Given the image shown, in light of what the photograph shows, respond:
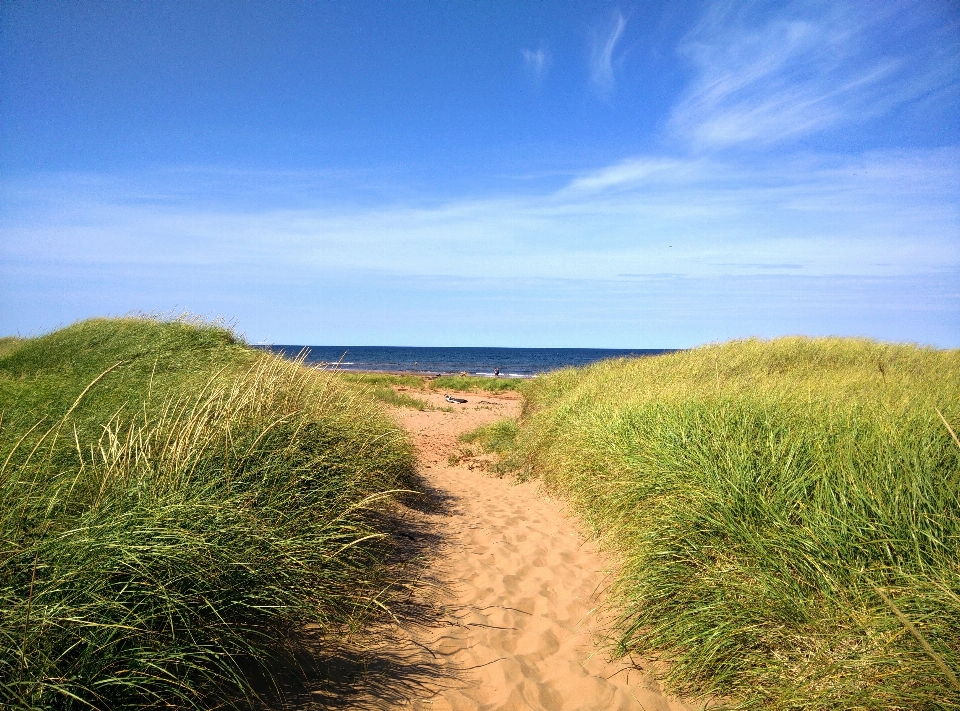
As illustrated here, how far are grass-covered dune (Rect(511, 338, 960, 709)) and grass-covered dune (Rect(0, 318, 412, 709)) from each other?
2201 millimetres

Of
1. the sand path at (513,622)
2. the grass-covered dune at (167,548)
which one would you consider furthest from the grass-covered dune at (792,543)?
the grass-covered dune at (167,548)

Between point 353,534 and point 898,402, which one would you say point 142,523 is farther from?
point 898,402

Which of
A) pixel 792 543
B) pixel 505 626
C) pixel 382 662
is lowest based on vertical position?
pixel 505 626

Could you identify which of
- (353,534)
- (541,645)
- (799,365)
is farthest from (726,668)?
(799,365)

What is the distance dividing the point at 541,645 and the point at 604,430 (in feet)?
11.4

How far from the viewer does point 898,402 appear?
5.77 m

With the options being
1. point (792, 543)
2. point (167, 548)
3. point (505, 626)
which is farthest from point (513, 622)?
point (167, 548)

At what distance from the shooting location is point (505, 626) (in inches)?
173

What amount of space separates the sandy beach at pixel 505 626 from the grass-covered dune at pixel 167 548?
0.58 meters

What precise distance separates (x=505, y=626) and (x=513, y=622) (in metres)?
0.09

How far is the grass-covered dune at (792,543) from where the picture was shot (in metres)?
2.68

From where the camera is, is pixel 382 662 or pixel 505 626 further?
pixel 505 626

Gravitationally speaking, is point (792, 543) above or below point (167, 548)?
below

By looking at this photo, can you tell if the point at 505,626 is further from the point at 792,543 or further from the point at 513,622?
the point at 792,543
